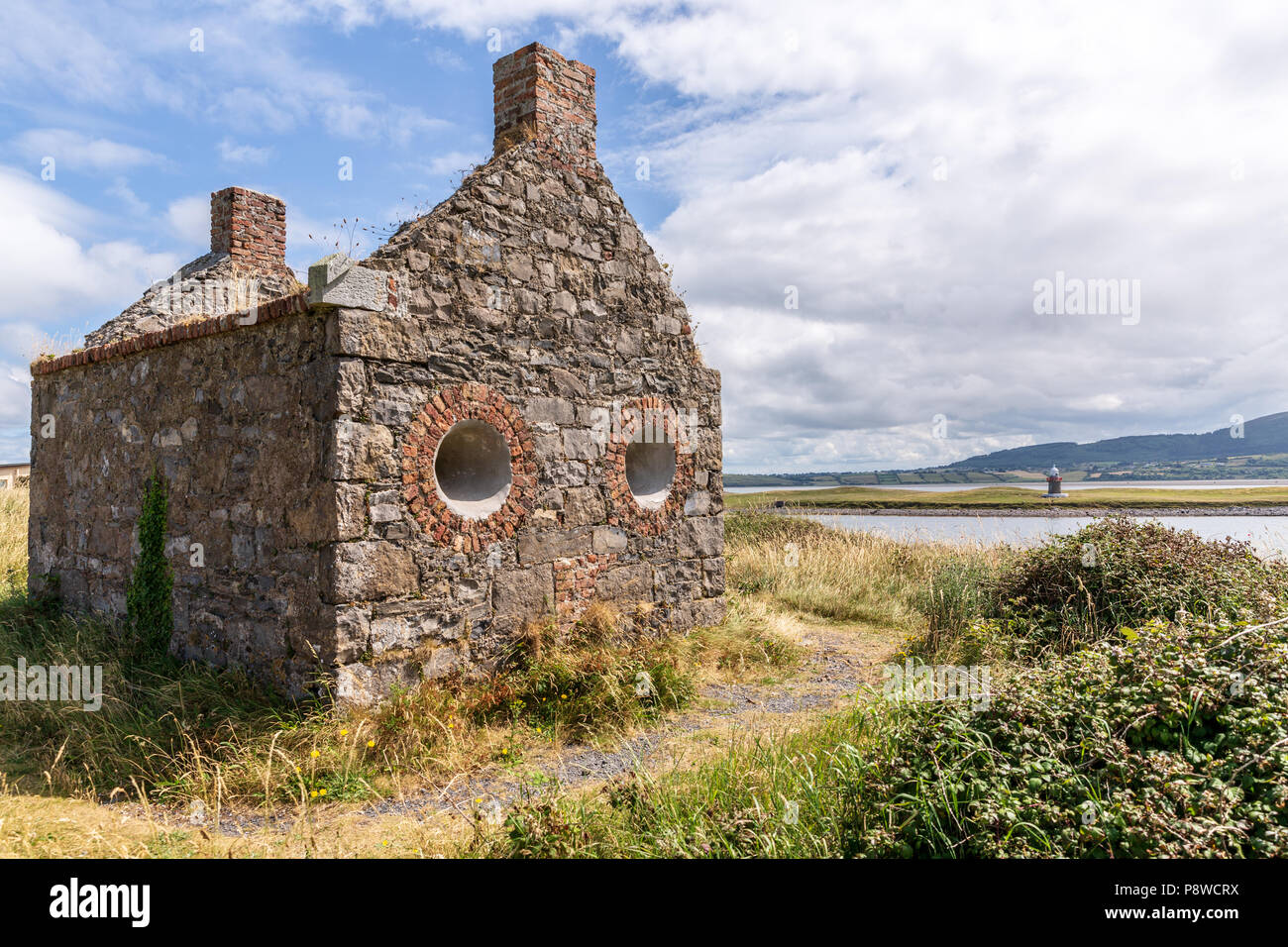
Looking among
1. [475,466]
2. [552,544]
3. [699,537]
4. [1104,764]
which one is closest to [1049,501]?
[699,537]

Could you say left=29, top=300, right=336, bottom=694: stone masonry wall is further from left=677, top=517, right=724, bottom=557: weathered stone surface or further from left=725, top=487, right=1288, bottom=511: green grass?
left=725, top=487, right=1288, bottom=511: green grass

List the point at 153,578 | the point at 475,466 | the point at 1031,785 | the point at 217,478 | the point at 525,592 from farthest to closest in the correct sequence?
the point at 153,578, the point at 475,466, the point at 525,592, the point at 217,478, the point at 1031,785

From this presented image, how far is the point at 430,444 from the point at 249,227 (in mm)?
6031

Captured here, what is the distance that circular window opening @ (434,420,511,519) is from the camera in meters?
6.58

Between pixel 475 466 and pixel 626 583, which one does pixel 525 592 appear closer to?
pixel 475 466

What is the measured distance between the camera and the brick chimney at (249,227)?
32.6ft

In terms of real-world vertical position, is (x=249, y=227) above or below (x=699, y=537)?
above

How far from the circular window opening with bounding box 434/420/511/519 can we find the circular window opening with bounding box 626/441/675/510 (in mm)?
1860

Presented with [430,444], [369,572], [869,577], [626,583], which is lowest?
[869,577]

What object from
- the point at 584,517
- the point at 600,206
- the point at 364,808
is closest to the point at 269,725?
the point at 364,808

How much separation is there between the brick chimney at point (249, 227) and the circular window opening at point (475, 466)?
207 inches

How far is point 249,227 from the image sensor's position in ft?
33.0

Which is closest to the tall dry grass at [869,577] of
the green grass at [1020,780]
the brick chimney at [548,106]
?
the green grass at [1020,780]

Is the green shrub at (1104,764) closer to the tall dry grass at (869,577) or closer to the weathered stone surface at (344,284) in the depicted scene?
the weathered stone surface at (344,284)
